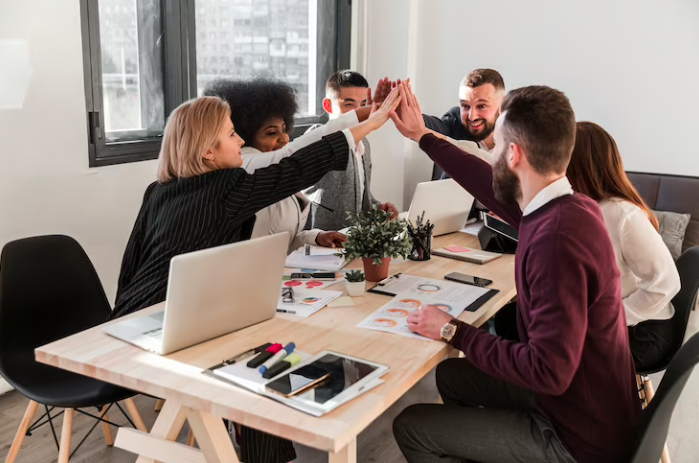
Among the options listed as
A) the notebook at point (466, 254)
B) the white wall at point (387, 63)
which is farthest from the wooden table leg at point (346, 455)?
the white wall at point (387, 63)

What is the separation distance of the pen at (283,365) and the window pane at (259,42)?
264 centimetres

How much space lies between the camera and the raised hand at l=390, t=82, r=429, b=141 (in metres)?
2.41

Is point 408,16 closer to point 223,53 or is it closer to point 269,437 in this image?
point 223,53

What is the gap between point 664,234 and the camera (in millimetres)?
3924

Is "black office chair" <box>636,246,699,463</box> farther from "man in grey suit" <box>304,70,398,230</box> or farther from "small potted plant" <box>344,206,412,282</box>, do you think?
"man in grey suit" <box>304,70,398,230</box>

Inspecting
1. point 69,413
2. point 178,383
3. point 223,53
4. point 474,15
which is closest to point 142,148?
point 223,53

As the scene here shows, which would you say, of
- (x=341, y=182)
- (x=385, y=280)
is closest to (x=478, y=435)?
(x=385, y=280)

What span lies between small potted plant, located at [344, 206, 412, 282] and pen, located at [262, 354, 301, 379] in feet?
2.14

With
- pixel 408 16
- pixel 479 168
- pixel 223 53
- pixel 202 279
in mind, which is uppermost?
pixel 408 16

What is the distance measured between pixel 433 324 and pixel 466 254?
3.15 ft

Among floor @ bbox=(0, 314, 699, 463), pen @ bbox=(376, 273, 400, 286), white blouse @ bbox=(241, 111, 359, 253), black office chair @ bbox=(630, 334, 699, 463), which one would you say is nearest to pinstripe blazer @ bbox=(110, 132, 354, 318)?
white blouse @ bbox=(241, 111, 359, 253)

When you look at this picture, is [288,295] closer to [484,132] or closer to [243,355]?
[243,355]

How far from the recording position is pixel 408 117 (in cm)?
244

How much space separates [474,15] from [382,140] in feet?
3.89
